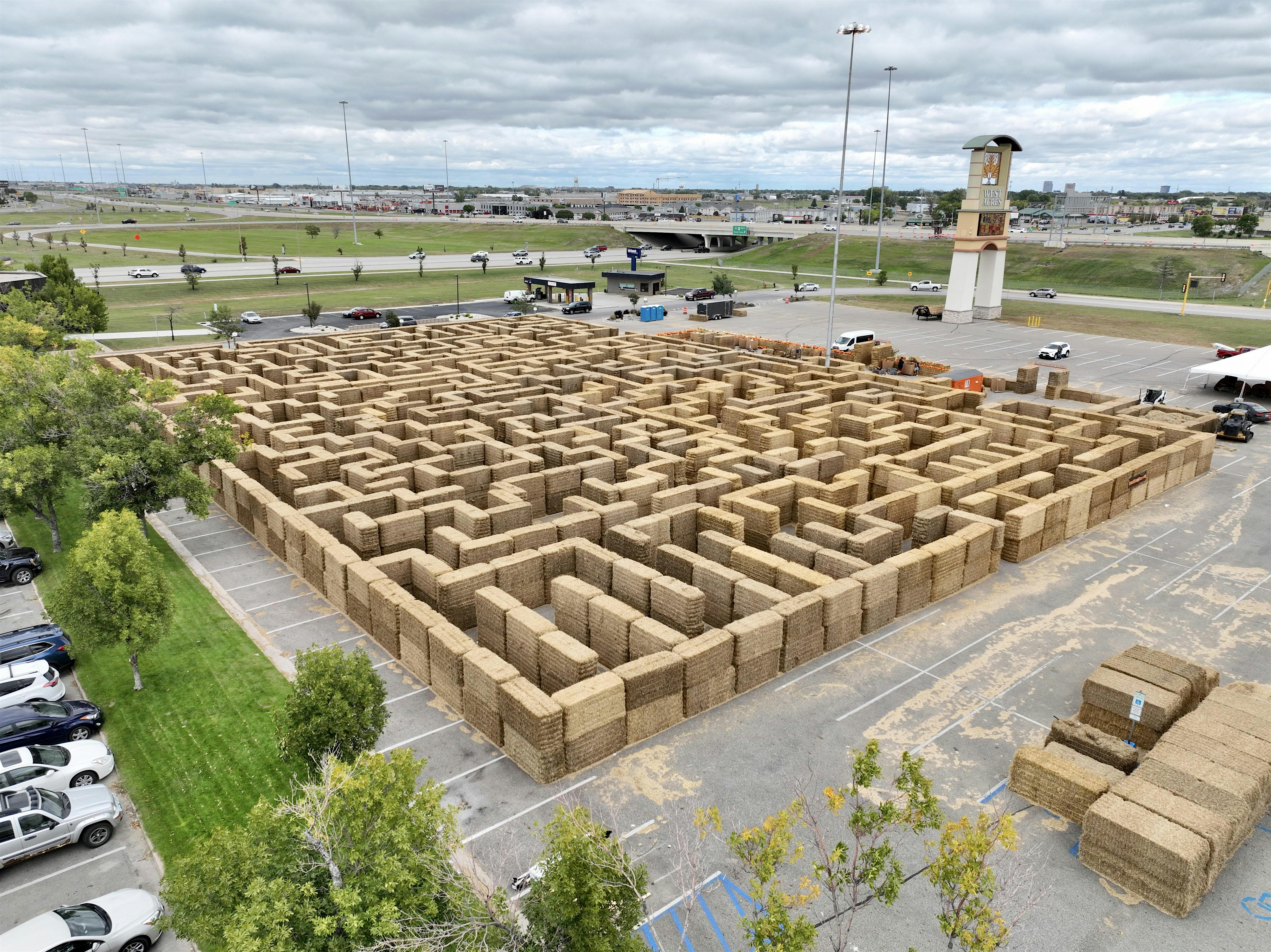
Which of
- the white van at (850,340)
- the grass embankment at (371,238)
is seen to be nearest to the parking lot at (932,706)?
the white van at (850,340)

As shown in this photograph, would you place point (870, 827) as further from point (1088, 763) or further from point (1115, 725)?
point (1115, 725)

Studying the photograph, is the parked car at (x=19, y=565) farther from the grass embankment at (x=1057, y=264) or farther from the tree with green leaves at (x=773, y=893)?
the grass embankment at (x=1057, y=264)

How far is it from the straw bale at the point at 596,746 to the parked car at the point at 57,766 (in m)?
9.33

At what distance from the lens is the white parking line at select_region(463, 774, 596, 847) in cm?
1430

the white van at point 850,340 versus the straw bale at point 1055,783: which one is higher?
the white van at point 850,340

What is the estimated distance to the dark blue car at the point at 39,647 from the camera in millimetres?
19125

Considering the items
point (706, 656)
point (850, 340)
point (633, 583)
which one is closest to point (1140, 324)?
point (850, 340)

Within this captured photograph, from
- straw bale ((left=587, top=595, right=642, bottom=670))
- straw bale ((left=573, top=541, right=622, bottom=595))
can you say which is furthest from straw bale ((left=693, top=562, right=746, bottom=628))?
straw bale ((left=587, top=595, right=642, bottom=670))

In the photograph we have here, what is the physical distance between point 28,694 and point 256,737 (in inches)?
224

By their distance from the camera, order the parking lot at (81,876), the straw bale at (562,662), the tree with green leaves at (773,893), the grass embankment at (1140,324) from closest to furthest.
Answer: the tree with green leaves at (773,893)
the parking lot at (81,876)
the straw bale at (562,662)
the grass embankment at (1140,324)

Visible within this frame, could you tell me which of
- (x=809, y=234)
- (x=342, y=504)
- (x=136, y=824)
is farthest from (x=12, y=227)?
(x=136, y=824)

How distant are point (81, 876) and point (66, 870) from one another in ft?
1.32

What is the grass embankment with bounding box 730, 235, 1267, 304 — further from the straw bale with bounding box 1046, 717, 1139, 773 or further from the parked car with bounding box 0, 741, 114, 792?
the parked car with bounding box 0, 741, 114, 792

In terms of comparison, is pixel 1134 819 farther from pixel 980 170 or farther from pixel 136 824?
pixel 980 170
